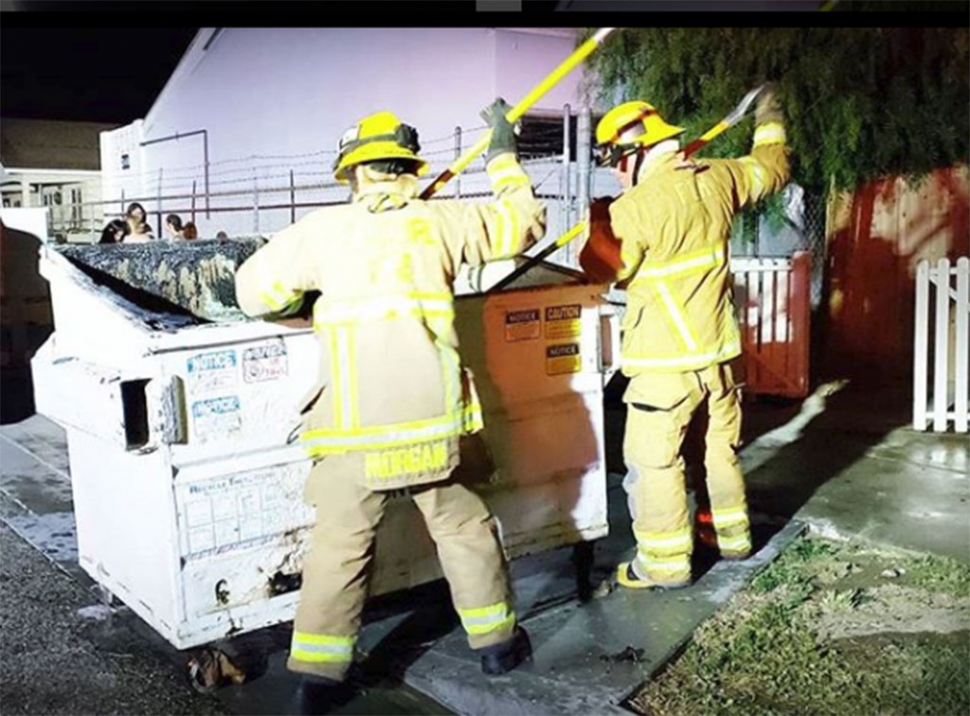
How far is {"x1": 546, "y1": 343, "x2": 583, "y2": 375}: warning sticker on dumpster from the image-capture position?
2945 millimetres

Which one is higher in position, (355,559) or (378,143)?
(378,143)

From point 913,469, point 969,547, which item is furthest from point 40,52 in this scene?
point 913,469

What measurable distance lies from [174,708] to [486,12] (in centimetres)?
197

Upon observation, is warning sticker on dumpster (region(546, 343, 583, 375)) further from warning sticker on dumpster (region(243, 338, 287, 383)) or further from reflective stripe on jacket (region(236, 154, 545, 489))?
warning sticker on dumpster (region(243, 338, 287, 383))

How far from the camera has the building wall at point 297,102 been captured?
111 inches

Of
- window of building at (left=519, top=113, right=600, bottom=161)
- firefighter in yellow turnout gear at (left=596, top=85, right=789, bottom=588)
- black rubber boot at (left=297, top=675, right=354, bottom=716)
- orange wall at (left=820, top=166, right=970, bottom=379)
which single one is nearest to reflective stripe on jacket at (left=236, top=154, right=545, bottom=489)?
black rubber boot at (left=297, top=675, right=354, bottom=716)

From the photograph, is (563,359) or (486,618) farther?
(563,359)

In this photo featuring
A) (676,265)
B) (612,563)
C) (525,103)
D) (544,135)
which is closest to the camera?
(525,103)

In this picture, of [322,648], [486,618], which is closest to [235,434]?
[322,648]

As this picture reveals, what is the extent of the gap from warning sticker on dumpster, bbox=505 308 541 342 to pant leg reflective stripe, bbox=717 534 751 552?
1.03m

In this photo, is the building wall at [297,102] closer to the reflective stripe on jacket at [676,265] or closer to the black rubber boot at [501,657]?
the reflective stripe on jacket at [676,265]

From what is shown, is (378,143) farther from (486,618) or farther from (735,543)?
(735,543)

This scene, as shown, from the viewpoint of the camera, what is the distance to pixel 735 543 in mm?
3354

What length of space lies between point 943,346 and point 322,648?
12.2 ft
